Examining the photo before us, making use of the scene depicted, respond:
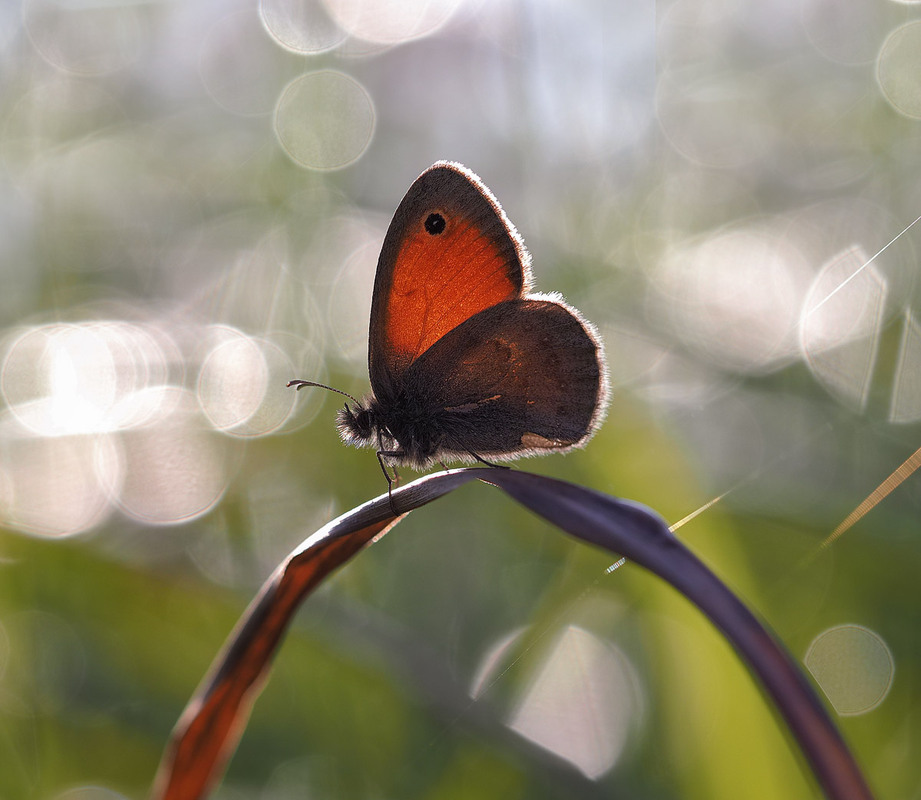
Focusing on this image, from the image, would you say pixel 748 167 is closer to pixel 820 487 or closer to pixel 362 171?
pixel 362 171

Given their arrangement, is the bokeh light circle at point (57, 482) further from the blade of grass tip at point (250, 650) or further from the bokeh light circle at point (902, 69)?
the bokeh light circle at point (902, 69)

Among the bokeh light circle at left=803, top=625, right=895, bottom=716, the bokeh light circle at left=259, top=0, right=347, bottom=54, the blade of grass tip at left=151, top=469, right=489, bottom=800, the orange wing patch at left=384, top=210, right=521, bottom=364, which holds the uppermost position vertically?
the bokeh light circle at left=259, top=0, right=347, bottom=54

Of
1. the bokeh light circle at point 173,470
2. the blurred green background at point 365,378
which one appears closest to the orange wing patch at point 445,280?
the blurred green background at point 365,378

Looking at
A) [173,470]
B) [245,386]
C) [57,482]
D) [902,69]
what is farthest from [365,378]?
[902,69]

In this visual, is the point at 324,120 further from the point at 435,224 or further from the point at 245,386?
the point at 435,224

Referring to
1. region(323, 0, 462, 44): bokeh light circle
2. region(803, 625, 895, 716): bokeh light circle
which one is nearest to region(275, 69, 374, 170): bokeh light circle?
region(323, 0, 462, 44): bokeh light circle

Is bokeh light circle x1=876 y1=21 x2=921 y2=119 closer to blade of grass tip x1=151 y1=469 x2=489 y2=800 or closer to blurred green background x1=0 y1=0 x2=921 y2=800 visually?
blurred green background x1=0 y1=0 x2=921 y2=800
